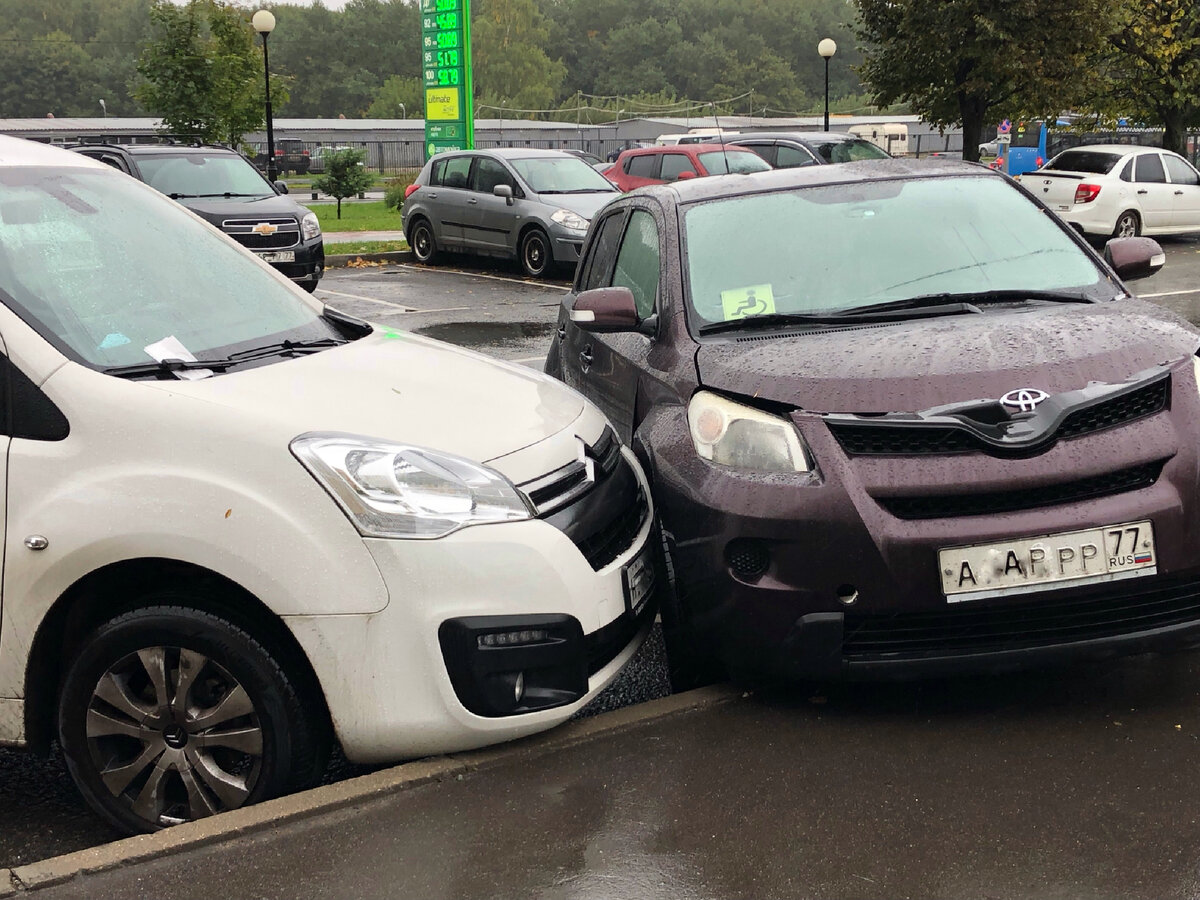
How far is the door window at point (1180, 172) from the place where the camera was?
2195cm

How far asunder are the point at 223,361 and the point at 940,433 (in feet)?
6.21

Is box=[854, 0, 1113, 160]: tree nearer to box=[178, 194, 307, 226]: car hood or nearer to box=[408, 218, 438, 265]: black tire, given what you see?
box=[408, 218, 438, 265]: black tire

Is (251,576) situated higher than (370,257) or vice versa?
(251,576)

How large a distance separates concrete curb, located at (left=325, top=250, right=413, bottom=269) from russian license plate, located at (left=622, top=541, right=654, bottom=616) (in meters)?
17.4

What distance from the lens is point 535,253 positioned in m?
18.1

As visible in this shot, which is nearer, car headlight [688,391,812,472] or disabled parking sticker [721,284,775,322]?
car headlight [688,391,812,472]

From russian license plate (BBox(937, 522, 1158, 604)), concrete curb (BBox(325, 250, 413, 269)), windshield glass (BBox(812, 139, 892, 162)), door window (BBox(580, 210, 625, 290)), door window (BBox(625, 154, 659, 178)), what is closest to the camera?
russian license plate (BBox(937, 522, 1158, 604))

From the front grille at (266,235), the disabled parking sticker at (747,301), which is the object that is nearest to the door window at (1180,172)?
the front grille at (266,235)

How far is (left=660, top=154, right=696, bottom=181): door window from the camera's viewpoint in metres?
21.1

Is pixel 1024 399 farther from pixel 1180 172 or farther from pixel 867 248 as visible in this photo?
pixel 1180 172

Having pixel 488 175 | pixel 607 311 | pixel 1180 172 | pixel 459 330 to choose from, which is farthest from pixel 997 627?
pixel 1180 172

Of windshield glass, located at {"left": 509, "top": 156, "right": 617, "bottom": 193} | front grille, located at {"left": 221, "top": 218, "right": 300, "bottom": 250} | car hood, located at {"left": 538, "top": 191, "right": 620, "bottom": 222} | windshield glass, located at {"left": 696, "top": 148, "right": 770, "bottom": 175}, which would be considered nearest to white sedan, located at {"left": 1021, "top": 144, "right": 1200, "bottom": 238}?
windshield glass, located at {"left": 696, "top": 148, "right": 770, "bottom": 175}

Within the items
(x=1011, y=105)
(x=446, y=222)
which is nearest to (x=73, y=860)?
(x=446, y=222)

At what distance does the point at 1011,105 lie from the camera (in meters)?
25.1
